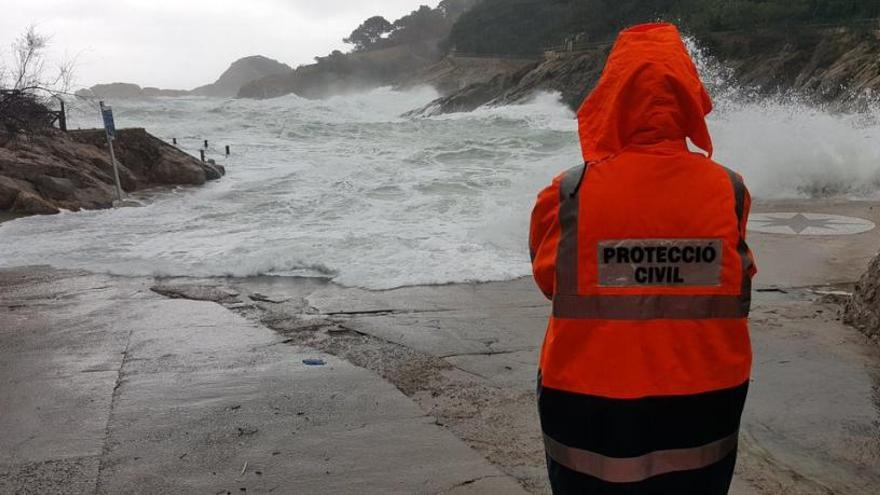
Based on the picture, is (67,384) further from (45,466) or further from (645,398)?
(645,398)

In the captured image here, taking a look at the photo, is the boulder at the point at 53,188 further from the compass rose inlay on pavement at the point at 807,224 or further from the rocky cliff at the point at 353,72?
the rocky cliff at the point at 353,72

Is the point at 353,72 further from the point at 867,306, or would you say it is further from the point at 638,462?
the point at 638,462

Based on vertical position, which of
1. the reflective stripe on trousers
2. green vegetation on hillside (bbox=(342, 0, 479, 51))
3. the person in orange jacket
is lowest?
the reflective stripe on trousers

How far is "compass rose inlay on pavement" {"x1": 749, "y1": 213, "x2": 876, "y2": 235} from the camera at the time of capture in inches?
350

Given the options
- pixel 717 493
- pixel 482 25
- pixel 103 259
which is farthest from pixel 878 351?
pixel 482 25

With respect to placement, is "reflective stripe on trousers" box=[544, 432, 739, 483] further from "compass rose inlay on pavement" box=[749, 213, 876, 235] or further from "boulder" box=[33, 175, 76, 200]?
"boulder" box=[33, 175, 76, 200]

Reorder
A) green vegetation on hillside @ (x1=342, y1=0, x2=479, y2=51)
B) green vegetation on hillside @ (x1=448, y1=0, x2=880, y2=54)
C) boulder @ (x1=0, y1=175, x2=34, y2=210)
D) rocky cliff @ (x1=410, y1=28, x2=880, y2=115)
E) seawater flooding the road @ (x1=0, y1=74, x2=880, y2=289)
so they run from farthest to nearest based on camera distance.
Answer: green vegetation on hillside @ (x1=342, y1=0, x2=479, y2=51)
green vegetation on hillside @ (x1=448, y1=0, x2=880, y2=54)
rocky cliff @ (x1=410, y1=28, x2=880, y2=115)
boulder @ (x1=0, y1=175, x2=34, y2=210)
seawater flooding the road @ (x1=0, y1=74, x2=880, y2=289)

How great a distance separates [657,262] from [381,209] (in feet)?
34.5

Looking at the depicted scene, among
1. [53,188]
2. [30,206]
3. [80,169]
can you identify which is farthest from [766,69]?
[30,206]

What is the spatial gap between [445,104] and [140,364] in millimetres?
48812

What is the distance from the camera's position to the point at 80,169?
46.8 feet

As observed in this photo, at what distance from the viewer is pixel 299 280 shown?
24.0ft

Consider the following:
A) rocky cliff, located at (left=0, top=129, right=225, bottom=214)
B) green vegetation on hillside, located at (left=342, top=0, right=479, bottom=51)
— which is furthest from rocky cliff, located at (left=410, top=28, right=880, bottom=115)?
green vegetation on hillside, located at (left=342, top=0, right=479, bottom=51)

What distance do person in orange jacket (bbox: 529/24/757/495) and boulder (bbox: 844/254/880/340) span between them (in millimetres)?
3817
